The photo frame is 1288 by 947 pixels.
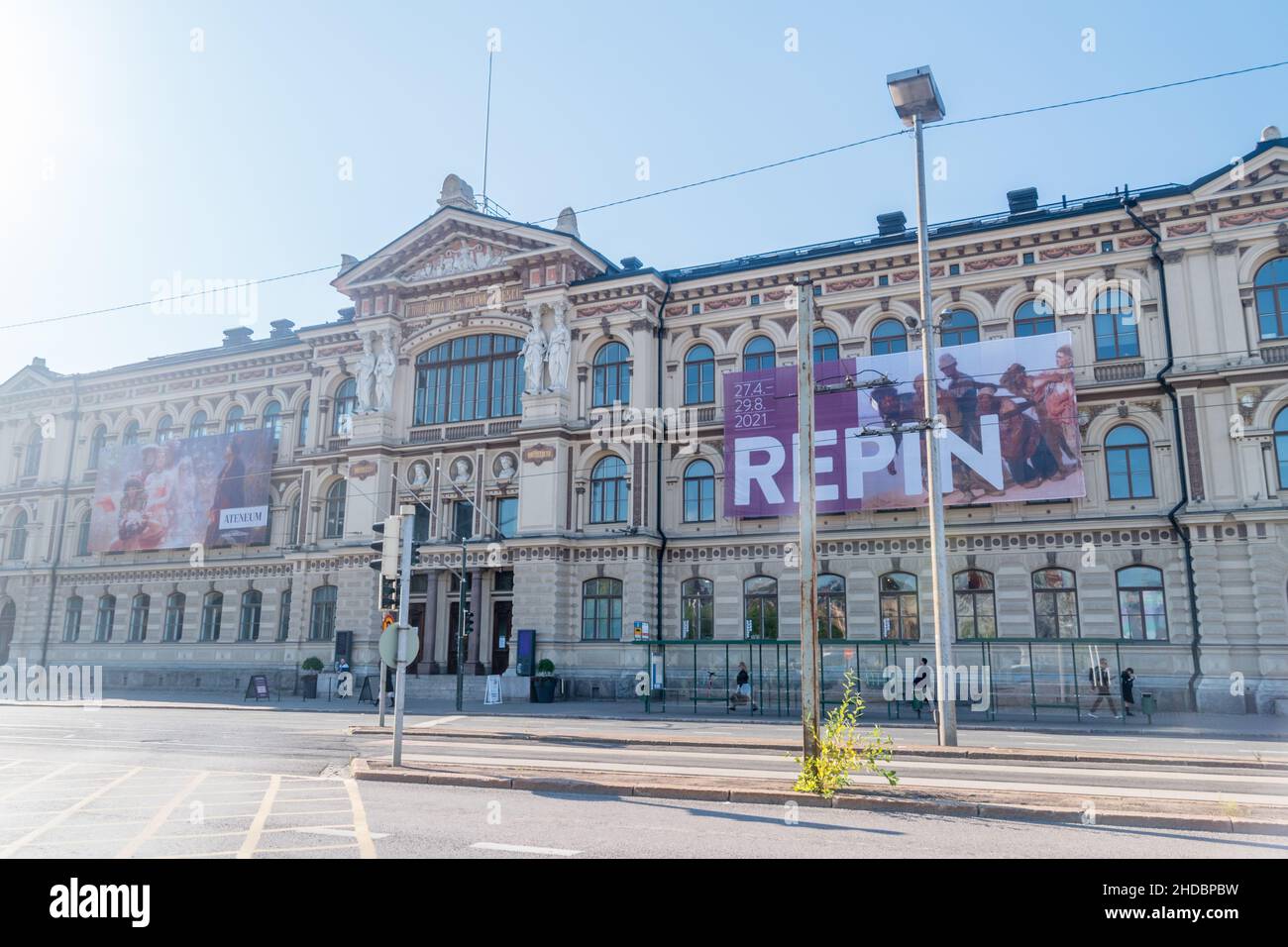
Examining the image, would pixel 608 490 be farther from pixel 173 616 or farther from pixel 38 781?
pixel 38 781

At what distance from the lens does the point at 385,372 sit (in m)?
41.2

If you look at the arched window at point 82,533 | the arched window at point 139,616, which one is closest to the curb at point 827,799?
the arched window at point 139,616

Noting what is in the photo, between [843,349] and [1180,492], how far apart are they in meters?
11.7

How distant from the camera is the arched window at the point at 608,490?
3656 centimetres

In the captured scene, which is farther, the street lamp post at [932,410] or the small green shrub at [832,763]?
the street lamp post at [932,410]

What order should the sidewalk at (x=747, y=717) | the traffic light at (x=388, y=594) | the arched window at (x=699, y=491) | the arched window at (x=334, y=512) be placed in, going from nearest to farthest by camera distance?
the traffic light at (x=388, y=594), the sidewalk at (x=747, y=717), the arched window at (x=699, y=491), the arched window at (x=334, y=512)

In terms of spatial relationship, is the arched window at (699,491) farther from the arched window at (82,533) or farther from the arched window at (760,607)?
the arched window at (82,533)

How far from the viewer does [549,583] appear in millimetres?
35625

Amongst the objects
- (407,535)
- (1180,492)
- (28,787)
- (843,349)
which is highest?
(843,349)

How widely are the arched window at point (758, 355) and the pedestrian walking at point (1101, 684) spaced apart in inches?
589

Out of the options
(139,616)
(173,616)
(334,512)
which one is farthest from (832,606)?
(139,616)

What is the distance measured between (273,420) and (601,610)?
20.9 metres

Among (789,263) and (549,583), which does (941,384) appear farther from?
(549,583)
